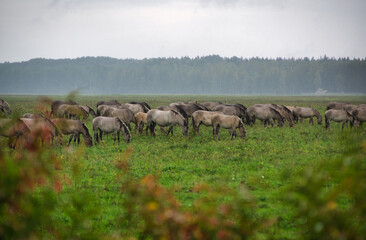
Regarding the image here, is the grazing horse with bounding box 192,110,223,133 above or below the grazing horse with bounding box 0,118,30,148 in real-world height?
below

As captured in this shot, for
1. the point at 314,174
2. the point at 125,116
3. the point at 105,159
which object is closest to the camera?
the point at 314,174

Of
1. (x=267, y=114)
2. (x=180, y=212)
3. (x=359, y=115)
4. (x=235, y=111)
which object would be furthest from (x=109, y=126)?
(x=180, y=212)

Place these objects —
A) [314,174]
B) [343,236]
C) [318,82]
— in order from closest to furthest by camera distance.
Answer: [343,236], [314,174], [318,82]

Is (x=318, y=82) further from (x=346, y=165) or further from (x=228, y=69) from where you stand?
(x=346, y=165)

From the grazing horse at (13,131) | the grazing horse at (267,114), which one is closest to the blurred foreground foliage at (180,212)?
the grazing horse at (13,131)

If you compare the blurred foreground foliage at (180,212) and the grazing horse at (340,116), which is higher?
the blurred foreground foliage at (180,212)

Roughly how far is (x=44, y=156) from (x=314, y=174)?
6.42ft

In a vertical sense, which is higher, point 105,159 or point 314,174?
point 314,174

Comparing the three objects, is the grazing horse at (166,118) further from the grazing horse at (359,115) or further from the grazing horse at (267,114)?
the grazing horse at (359,115)

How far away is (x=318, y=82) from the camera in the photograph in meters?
167

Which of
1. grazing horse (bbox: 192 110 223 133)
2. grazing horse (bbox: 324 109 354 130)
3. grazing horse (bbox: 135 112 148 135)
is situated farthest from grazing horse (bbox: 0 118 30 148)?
grazing horse (bbox: 324 109 354 130)

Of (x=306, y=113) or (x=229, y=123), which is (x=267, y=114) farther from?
(x=229, y=123)

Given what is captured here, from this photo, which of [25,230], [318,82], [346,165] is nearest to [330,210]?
[346,165]

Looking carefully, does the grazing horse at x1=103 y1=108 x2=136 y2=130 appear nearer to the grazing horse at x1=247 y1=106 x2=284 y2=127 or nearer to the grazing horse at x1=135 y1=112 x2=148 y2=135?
the grazing horse at x1=135 y1=112 x2=148 y2=135
